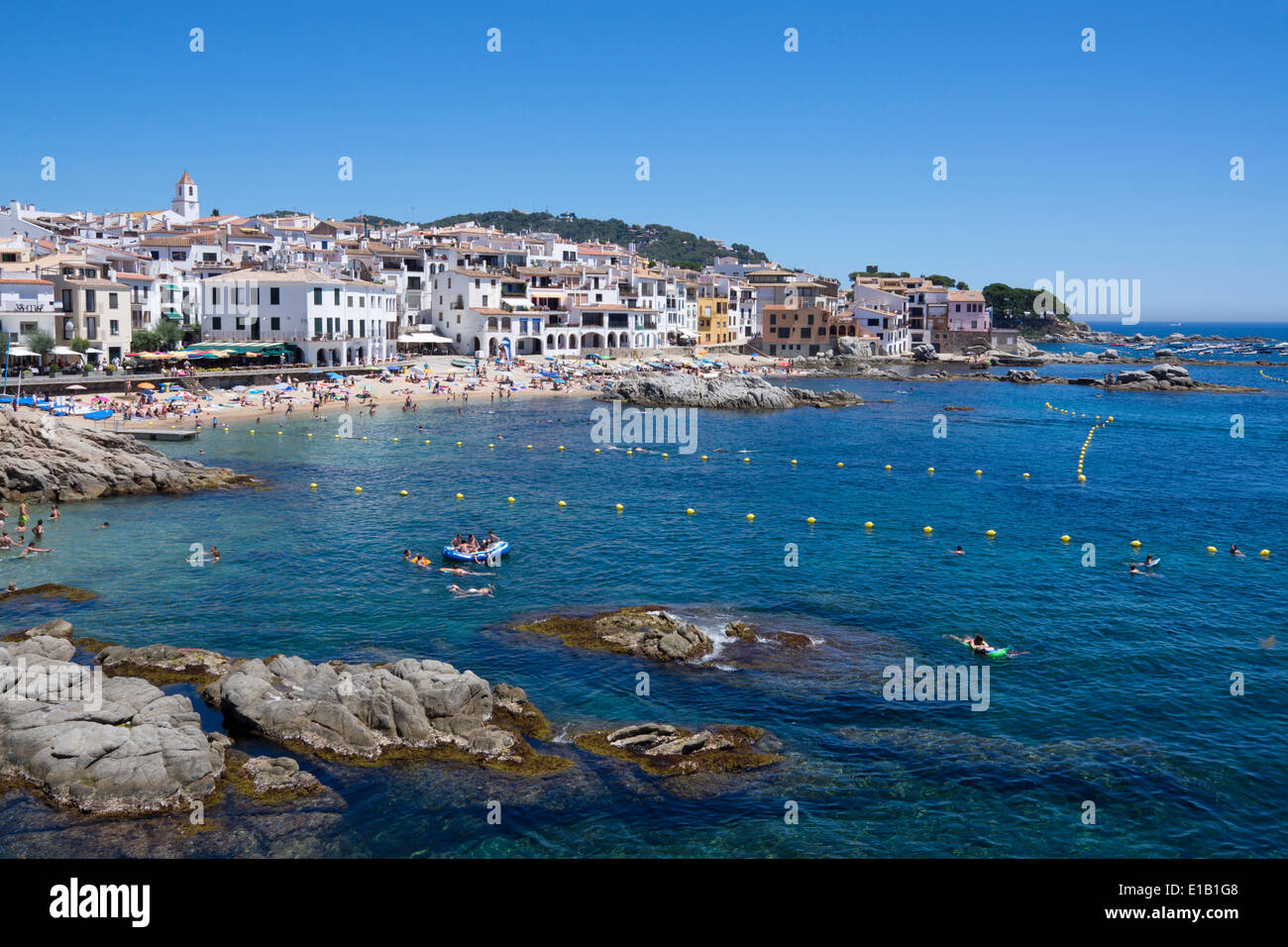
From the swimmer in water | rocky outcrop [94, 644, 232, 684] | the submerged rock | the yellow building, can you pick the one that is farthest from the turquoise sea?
the yellow building

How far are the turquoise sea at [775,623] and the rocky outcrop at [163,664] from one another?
161 centimetres

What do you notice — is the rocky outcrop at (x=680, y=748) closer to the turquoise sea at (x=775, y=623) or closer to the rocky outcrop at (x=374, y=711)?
the turquoise sea at (x=775, y=623)

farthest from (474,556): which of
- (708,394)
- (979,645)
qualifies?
(708,394)

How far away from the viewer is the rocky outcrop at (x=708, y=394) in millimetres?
91750

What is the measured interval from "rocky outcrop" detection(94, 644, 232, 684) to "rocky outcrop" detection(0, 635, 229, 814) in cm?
209

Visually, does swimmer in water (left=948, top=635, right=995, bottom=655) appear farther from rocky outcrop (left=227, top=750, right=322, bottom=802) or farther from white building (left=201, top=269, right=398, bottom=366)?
white building (left=201, top=269, right=398, bottom=366)

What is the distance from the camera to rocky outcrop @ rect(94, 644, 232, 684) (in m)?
24.7

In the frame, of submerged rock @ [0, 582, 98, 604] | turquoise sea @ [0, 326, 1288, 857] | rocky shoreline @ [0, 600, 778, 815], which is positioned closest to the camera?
turquoise sea @ [0, 326, 1288, 857]

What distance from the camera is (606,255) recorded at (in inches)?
5792

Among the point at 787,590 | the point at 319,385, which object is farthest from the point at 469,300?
the point at 787,590

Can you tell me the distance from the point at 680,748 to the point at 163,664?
45.4 feet

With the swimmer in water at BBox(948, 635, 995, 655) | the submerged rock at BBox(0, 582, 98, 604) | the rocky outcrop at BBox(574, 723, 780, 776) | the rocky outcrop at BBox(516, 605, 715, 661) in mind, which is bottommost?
the rocky outcrop at BBox(574, 723, 780, 776)

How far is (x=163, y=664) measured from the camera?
25141 millimetres

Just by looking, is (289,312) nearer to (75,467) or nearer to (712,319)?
(75,467)
